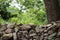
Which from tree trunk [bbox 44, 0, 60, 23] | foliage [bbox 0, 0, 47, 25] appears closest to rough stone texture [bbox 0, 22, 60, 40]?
tree trunk [bbox 44, 0, 60, 23]

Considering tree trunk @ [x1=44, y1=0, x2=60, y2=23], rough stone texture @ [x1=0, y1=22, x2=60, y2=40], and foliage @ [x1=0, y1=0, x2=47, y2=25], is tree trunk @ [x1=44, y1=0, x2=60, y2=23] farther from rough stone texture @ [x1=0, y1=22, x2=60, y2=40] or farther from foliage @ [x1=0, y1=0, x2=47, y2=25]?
foliage @ [x1=0, y1=0, x2=47, y2=25]

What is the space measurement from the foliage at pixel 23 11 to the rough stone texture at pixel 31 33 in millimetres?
2558

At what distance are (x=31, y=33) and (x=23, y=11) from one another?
4263 millimetres

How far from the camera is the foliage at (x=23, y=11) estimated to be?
8.30 metres

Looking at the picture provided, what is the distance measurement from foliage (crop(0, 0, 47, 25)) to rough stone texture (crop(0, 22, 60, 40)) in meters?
2.56

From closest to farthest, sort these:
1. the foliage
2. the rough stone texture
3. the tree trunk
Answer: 1. the rough stone texture
2. the tree trunk
3. the foliage

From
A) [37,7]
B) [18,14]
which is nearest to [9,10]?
[18,14]

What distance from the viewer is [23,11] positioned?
30.7 feet

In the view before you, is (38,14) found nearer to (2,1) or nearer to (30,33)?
(2,1)

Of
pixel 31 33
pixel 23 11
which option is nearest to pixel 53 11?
pixel 31 33

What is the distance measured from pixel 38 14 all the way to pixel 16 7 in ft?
4.00

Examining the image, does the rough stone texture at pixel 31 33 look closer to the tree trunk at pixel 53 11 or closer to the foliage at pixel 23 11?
the tree trunk at pixel 53 11

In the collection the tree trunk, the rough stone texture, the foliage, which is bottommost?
the foliage

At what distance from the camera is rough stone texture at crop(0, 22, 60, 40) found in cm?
494
